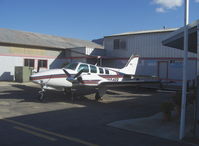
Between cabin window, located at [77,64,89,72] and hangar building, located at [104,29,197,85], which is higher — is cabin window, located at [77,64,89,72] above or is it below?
below

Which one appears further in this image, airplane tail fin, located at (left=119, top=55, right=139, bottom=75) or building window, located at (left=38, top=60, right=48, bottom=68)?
building window, located at (left=38, top=60, right=48, bottom=68)

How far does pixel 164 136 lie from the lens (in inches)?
294

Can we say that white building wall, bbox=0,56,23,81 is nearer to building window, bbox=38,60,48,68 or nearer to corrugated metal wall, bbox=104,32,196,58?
building window, bbox=38,60,48,68

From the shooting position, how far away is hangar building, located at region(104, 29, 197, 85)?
2111 cm

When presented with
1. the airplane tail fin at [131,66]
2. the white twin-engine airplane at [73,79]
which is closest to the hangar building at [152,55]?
the airplane tail fin at [131,66]

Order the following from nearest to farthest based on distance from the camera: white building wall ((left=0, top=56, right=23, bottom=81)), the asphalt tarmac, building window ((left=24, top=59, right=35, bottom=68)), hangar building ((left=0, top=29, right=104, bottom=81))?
the asphalt tarmac → white building wall ((left=0, top=56, right=23, bottom=81)) → hangar building ((left=0, top=29, right=104, bottom=81)) → building window ((left=24, top=59, right=35, bottom=68))

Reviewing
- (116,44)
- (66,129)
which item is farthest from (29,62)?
(66,129)

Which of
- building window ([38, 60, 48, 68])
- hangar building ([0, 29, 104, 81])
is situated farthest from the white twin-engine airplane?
building window ([38, 60, 48, 68])

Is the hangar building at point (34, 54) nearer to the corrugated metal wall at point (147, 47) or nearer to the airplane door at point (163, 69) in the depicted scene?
the corrugated metal wall at point (147, 47)

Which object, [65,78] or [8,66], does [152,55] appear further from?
[8,66]

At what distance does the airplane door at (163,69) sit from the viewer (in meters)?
22.0

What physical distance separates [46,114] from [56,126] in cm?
233

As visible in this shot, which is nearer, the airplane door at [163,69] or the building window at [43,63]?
the airplane door at [163,69]

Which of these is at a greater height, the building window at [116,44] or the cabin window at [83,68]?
the building window at [116,44]
